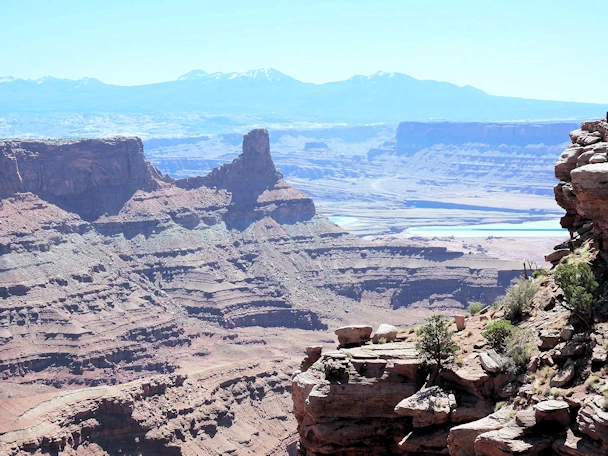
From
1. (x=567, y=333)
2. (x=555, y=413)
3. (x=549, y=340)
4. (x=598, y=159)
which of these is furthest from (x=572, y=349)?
(x=598, y=159)

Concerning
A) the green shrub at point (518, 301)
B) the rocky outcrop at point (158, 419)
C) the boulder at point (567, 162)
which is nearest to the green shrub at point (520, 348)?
the green shrub at point (518, 301)

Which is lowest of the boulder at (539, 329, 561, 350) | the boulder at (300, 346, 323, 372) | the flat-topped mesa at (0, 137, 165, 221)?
the flat-topped mesa at (0, 137, 165, 221)

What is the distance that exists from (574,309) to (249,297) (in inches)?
4980

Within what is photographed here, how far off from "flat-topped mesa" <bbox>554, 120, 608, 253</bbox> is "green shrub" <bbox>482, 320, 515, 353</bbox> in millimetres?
4006

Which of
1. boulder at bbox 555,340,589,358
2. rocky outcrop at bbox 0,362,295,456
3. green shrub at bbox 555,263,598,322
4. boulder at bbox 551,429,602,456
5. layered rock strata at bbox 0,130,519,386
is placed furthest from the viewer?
layered rock strata at bbox 0,130,519,386

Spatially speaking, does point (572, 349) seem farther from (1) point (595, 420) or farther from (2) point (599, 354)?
(1) point (595, 420)

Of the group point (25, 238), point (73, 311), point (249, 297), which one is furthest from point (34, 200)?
point (249, 297)

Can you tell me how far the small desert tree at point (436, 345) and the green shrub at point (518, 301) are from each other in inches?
95.9

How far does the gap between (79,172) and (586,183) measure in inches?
5495

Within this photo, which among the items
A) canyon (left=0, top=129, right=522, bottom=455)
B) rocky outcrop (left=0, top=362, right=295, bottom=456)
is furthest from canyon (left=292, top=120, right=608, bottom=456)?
canyon (left=0, top=129, right=522, bottom=455)

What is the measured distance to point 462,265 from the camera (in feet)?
555

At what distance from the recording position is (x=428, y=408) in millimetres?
29516

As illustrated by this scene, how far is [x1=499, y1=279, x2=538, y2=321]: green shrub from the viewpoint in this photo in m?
33.1

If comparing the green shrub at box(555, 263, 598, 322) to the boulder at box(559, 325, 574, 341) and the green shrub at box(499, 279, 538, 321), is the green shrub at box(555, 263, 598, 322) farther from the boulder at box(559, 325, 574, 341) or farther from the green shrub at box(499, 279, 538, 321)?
the green shrub at box(499, 279, 538, 321)
